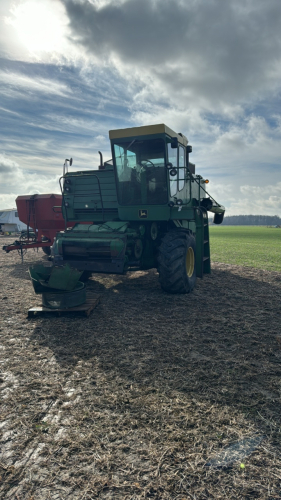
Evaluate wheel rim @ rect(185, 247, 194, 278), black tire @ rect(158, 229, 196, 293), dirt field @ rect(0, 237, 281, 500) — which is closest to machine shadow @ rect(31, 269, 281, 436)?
dirt field @ rect(0, 237, 281, 500)

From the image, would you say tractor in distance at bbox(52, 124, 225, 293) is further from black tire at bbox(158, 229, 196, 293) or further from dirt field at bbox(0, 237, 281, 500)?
dirt field at bbox(0, 237, 281, 500)

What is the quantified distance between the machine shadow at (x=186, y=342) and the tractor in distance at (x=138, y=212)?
811 millimetres

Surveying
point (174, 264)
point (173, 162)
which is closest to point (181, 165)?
point (173, 162)

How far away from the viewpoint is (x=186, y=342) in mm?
4527

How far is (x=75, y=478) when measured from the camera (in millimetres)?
2188

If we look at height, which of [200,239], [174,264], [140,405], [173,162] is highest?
[173,162]

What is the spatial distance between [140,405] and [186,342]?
65.7 inches

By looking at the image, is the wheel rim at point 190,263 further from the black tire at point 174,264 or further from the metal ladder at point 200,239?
the black tire at point 174,264

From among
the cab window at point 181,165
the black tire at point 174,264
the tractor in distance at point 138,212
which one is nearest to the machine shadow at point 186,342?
the black tire at point 174,264

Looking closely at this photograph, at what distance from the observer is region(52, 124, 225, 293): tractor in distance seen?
6828mm

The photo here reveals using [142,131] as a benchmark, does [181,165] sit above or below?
below

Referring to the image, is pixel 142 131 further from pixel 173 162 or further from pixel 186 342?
pixel 186 342

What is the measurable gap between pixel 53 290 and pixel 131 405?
3.29 metres

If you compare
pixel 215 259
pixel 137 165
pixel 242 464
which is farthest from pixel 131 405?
pixel 215 259
